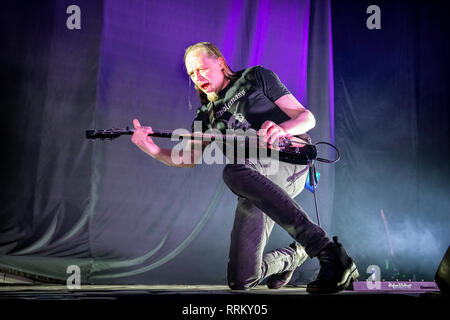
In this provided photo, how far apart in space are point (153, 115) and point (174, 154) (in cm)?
73

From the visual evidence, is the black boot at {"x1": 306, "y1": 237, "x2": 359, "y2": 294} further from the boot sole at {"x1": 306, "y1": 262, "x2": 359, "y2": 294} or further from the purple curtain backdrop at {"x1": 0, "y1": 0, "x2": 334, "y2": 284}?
the purple curtain backdrop at {"x1": 0, "y1": 0, "x2": 334, "y2": 284}

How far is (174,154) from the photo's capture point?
2.08 meters

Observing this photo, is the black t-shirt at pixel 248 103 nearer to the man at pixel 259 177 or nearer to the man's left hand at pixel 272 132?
the man at pixel 259 177

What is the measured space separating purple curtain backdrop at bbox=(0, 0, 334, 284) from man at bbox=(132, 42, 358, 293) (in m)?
0.65

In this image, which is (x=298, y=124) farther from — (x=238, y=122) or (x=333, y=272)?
(x=333, y=272)

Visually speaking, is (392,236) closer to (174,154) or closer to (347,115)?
(347,115)

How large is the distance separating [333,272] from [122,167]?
1.69 meters

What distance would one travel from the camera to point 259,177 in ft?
5.15

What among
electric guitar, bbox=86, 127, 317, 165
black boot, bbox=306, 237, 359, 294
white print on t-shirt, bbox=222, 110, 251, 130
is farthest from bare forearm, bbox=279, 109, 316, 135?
black boot, bbox=306, 237, 359, 294

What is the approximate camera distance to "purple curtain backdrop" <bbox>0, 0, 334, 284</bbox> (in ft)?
8.00

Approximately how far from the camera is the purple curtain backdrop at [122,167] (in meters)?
2.44

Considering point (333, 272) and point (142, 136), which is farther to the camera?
point (142, 136)

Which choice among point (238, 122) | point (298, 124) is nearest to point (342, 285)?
point (298, 124)
